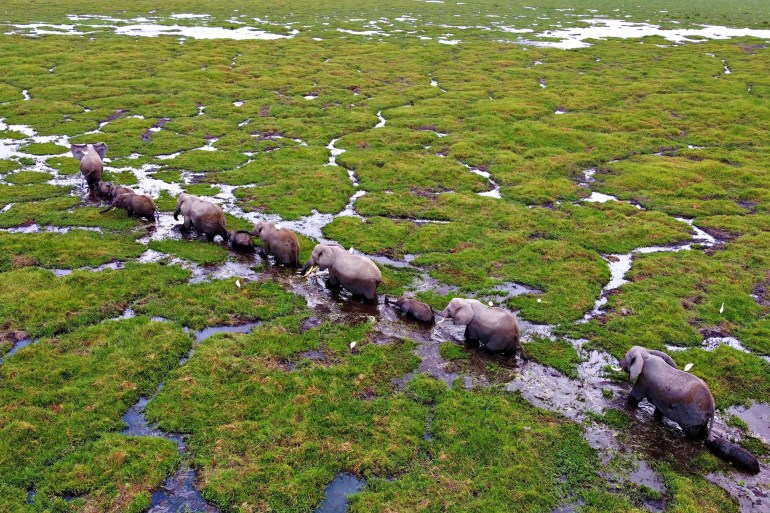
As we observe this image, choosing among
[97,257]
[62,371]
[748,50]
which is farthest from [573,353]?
[748,50]

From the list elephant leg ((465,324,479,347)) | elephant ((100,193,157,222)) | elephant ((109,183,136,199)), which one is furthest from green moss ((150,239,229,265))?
elephant leg ((465,324,479,347))

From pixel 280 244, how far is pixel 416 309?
4.69m

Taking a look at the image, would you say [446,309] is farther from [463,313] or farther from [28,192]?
[28,192]

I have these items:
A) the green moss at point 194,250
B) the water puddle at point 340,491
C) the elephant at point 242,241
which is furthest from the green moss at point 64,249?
the water puddle at point 340,491

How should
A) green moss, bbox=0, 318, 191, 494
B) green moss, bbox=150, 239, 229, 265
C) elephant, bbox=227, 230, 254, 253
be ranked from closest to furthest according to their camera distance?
green moss, bbox=0, 318, 191, 494
green moss, bbox=150, 239, 229, 265
elephant, bbox=227, 230, 254, 253

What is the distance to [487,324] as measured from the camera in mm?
12914

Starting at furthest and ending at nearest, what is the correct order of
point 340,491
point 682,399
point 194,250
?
point 194,250 < point 682,399 < point 340,491

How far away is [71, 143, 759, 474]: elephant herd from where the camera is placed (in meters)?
10.6

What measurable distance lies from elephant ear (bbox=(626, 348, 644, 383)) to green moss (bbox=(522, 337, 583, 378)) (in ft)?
3.92

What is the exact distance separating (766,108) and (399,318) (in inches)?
1217

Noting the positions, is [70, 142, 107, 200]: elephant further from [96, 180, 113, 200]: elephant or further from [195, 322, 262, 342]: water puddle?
[195, 322, 262, 342]: water puddle

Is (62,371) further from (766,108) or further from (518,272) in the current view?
(766,108)

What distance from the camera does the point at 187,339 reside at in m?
13.0

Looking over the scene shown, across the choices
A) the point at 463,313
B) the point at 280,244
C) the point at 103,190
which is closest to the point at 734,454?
the point at 463,313
